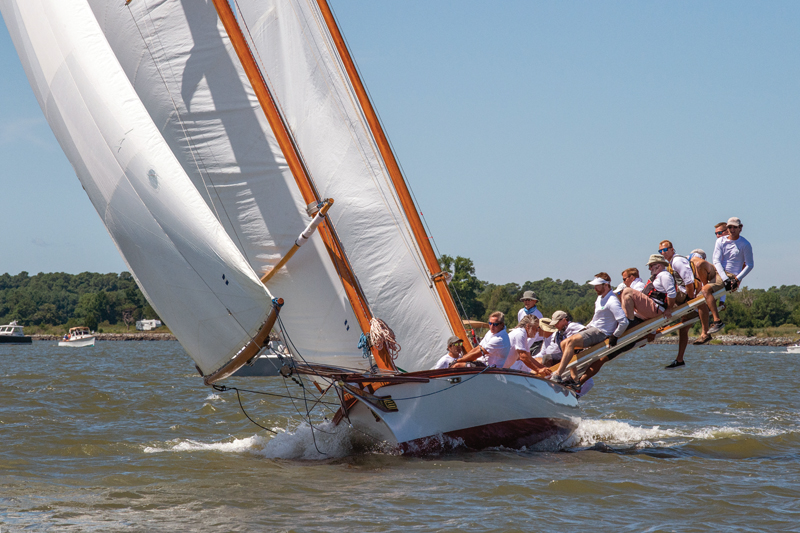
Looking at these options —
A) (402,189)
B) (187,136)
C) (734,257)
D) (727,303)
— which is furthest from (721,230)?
(727,303)

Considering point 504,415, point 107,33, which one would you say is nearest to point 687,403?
point 504,415

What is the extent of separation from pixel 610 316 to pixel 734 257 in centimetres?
176

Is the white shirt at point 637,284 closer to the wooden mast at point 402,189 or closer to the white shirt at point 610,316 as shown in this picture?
the white shirt at point 610,316

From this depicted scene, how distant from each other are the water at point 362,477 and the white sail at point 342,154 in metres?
2.11

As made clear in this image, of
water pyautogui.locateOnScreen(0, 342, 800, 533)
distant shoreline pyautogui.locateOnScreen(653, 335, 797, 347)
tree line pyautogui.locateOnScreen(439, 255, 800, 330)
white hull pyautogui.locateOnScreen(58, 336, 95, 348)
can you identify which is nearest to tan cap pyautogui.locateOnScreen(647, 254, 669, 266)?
water pyautogui.locateOnScreen(0, 342, 800, 533)

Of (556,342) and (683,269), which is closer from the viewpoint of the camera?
(683,269)

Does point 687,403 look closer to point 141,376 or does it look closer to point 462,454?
point 462,454

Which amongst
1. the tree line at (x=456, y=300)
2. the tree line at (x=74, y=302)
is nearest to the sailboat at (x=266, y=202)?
the tree line at (x=456, y=300)

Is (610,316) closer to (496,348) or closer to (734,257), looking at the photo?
(734,257)

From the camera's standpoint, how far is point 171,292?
315 inches

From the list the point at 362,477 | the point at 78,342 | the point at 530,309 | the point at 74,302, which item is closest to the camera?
the point at 362,477

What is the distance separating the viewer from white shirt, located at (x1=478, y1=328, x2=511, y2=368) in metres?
9.84

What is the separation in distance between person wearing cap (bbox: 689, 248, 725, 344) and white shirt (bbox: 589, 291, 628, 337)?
97 centimetres

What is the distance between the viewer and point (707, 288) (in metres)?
10.6
